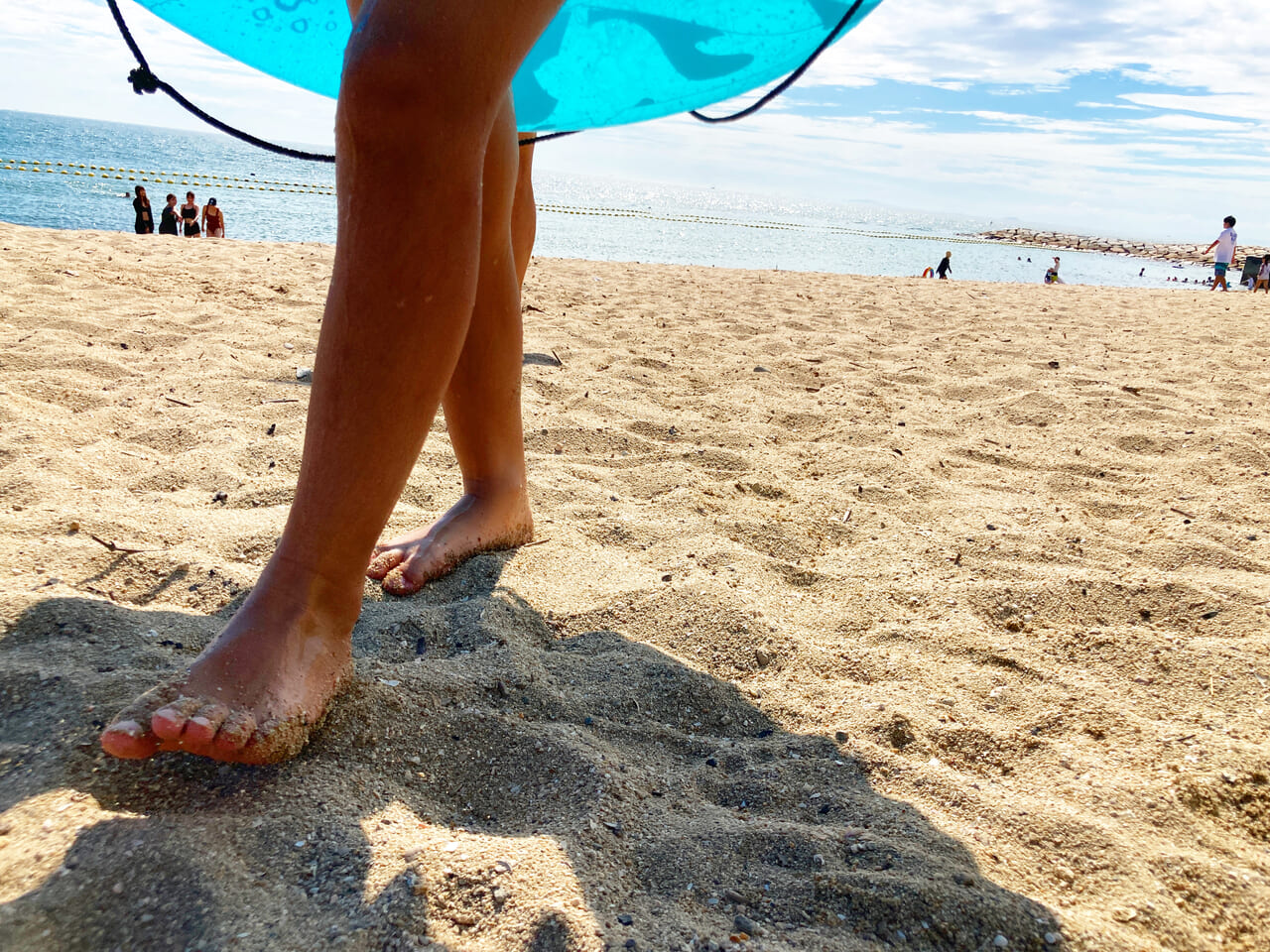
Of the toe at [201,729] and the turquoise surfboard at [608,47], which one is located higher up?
the turquoise surfboard at [608,47]

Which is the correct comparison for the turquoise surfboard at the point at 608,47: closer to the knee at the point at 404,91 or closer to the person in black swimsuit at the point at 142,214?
the knee at the point at 404,91

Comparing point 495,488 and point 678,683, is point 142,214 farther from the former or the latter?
point 678,683

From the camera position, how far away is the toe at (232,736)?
0.91m

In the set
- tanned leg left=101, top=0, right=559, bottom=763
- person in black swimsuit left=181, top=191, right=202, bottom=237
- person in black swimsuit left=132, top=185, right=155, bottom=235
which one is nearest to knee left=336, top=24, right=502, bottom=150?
tanned leg left=101, top=0, right=559, bottom=763

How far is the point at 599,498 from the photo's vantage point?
2021 mm

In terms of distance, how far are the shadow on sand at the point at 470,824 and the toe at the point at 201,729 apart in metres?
0.06

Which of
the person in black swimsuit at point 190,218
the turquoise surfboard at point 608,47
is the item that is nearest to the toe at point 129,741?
the turquoise surfboard at point 608,47

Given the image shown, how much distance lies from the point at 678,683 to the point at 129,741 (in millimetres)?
717

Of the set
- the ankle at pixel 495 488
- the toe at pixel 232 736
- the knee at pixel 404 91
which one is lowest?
the toe at pixel 232 736

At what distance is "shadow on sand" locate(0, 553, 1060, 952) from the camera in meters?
0.77

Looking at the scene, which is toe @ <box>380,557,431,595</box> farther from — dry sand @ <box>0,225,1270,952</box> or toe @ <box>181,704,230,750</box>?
toe @ <box>181,704,230,750</box>

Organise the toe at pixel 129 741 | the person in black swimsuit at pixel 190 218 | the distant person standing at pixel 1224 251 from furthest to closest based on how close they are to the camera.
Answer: the distant person standing at pixel 1224 251 < the person in black swimsuit at pixel 190 218 < the toe at pixel 129 741

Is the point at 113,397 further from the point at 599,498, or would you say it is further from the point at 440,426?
the point at 599,498

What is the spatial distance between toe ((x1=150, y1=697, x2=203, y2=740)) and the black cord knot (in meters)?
1.19
